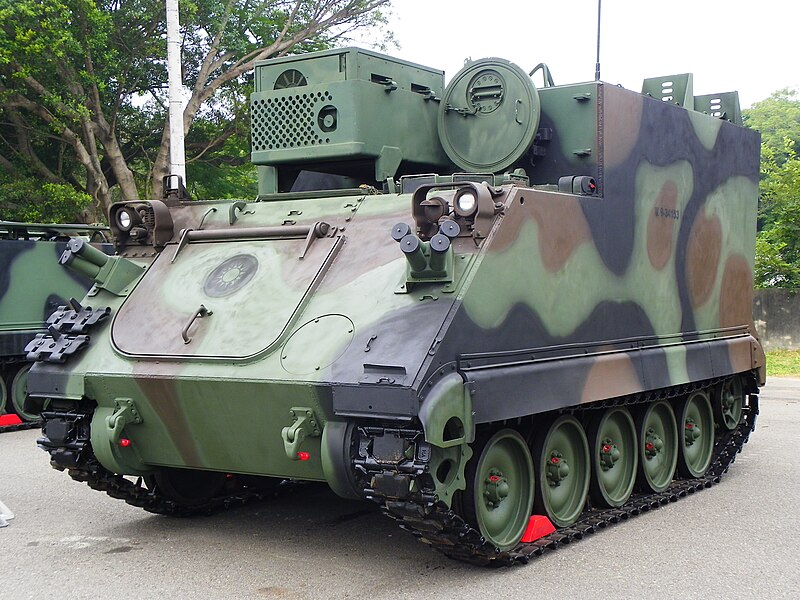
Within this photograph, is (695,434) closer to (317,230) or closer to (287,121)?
(317,230)

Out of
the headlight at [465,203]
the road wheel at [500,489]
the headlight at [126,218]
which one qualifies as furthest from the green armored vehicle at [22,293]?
the headlight at [465,203]

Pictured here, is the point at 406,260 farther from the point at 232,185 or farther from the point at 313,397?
the point at 232,185

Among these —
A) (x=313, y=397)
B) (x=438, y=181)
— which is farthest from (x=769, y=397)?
(x=313, y=397)

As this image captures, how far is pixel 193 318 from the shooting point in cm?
725

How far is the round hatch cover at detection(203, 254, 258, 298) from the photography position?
7449 mm

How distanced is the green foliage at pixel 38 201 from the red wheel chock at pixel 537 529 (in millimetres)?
14882

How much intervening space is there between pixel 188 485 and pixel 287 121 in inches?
118

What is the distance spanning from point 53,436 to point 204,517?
4.96ft

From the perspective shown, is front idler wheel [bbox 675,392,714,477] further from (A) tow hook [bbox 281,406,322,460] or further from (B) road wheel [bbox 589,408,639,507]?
(A) tow hook [bbox 281,406,322,460]

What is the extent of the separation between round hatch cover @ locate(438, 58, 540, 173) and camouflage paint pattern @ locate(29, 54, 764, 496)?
234mm

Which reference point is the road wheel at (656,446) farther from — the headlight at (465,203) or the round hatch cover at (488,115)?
the headlight at (465,203)

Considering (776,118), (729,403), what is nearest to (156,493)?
(729,403)

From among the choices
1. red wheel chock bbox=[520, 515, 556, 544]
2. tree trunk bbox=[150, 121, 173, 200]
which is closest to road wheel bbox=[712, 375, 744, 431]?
red wheel chock bbox=[520, 515, 556, 544]

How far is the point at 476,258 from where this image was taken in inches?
262
